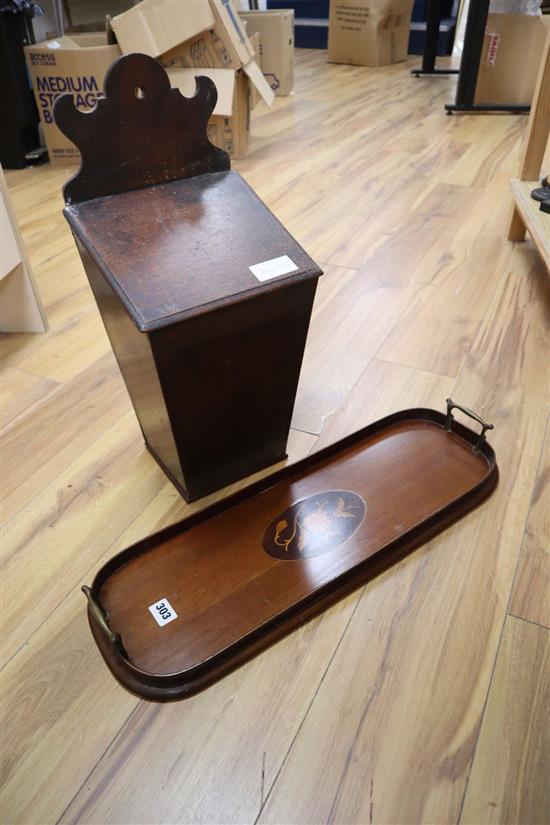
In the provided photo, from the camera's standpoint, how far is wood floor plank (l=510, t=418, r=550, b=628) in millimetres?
906

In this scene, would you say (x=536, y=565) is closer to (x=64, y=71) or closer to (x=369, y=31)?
(x=64, y=71)

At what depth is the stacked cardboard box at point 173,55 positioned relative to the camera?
2332 millimetres

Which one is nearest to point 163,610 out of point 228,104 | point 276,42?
point 228,104

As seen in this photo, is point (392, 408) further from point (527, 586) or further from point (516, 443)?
point (527, 586)

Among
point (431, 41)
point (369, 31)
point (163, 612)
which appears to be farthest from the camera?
point (369, 31)

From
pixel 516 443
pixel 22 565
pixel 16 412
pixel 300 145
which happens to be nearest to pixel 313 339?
pixel 516 443

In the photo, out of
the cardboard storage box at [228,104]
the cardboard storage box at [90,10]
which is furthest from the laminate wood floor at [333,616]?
the cardboard storage box at [90,10]

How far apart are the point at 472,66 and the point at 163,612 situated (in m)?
3.40

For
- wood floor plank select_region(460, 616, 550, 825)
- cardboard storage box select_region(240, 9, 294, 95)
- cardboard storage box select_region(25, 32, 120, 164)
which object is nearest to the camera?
wood floor plank select_region(460, 616, 550, 825)

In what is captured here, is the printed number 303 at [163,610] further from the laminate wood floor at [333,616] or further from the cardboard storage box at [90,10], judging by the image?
the cardboard storage box at [90,10]

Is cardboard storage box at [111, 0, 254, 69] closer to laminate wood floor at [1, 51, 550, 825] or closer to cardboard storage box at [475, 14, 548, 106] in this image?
laminate wood floor at [1, 51, 550, 825]

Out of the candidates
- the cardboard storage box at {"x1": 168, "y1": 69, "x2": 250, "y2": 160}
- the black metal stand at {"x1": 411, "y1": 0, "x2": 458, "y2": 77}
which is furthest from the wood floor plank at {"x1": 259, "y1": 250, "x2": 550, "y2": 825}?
the black metal stand at {"x1": 411, "y1": 0, "x2": 458, "y2": 77}

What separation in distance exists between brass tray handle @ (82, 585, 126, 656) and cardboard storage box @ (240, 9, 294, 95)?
11.3 ft

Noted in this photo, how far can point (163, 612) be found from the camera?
35.1 inches
